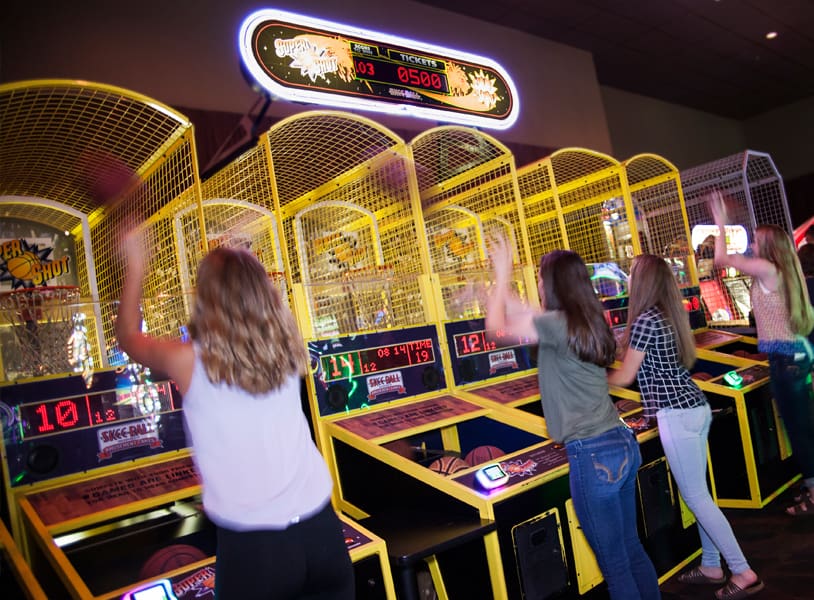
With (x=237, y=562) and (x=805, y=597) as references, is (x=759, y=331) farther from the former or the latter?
(x=237, y=562)

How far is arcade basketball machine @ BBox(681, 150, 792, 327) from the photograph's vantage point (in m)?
5.85

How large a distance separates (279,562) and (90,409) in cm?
133

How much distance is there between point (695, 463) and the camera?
2.60 m

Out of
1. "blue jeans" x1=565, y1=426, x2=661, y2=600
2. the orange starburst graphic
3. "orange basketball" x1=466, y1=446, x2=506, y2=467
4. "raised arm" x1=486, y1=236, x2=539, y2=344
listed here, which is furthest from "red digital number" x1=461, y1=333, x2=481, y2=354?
the orange starburst graphic

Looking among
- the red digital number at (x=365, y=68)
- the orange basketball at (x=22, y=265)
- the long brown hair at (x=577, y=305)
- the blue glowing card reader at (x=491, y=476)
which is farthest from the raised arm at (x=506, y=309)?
the orange basketball at (x=22, y=265)

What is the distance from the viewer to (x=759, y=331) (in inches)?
141

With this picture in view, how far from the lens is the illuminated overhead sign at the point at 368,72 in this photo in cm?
328

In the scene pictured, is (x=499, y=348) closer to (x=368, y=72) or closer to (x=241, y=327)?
(x=368, y=72)

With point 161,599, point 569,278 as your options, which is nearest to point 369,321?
point 569,278

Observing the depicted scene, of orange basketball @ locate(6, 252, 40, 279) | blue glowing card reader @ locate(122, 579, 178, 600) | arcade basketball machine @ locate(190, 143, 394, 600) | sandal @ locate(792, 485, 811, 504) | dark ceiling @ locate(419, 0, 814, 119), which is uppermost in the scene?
dark ceiling @ locate(419, 0, 814, 119)

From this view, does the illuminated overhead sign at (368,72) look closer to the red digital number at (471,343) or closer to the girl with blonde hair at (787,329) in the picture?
the red digital number at (471,343)

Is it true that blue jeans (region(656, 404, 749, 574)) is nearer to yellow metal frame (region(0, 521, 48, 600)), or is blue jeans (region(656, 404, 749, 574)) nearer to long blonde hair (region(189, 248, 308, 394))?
long blonde hair (region(189, 248, 308, 394))

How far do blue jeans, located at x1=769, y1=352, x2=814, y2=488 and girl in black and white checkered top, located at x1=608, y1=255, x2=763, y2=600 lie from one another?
1195 millimetres

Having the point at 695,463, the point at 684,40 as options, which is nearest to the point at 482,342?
the point at 695,463
